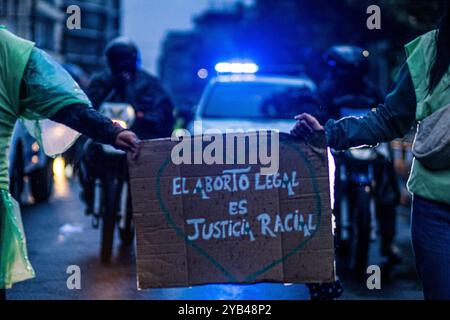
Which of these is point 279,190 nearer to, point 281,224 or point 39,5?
point 281,224

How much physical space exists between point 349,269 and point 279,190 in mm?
3798

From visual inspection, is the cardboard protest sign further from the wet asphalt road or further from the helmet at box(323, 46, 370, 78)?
the helmet at box(323, 46, 370, 78)

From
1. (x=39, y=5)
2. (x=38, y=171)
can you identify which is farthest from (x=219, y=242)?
(x=39, y=5)

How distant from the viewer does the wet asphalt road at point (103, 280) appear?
5.96 metres

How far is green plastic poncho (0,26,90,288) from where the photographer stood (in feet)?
10.2

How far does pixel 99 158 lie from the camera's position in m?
7.33

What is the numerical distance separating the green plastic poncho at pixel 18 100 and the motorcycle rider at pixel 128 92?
410 centimetres

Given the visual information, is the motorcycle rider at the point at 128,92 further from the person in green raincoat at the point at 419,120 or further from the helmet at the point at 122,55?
the person in green raincoat at the point at 419,120

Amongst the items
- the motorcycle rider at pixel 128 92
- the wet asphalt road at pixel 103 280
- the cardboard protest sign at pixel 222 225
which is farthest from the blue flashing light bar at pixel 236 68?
the cardboard protest sign at pixel 222 225

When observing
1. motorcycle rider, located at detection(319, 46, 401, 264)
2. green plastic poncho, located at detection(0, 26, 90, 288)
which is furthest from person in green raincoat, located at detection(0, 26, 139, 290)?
motorcycle rider, located at detection(319, 46, 401, 264)

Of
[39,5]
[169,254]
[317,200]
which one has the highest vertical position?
[39,5]

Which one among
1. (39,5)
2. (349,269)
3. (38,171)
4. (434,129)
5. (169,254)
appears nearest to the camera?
(434,129)

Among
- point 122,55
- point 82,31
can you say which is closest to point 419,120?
point 122,55

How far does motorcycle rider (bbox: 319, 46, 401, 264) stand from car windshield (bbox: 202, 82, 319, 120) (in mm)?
637
